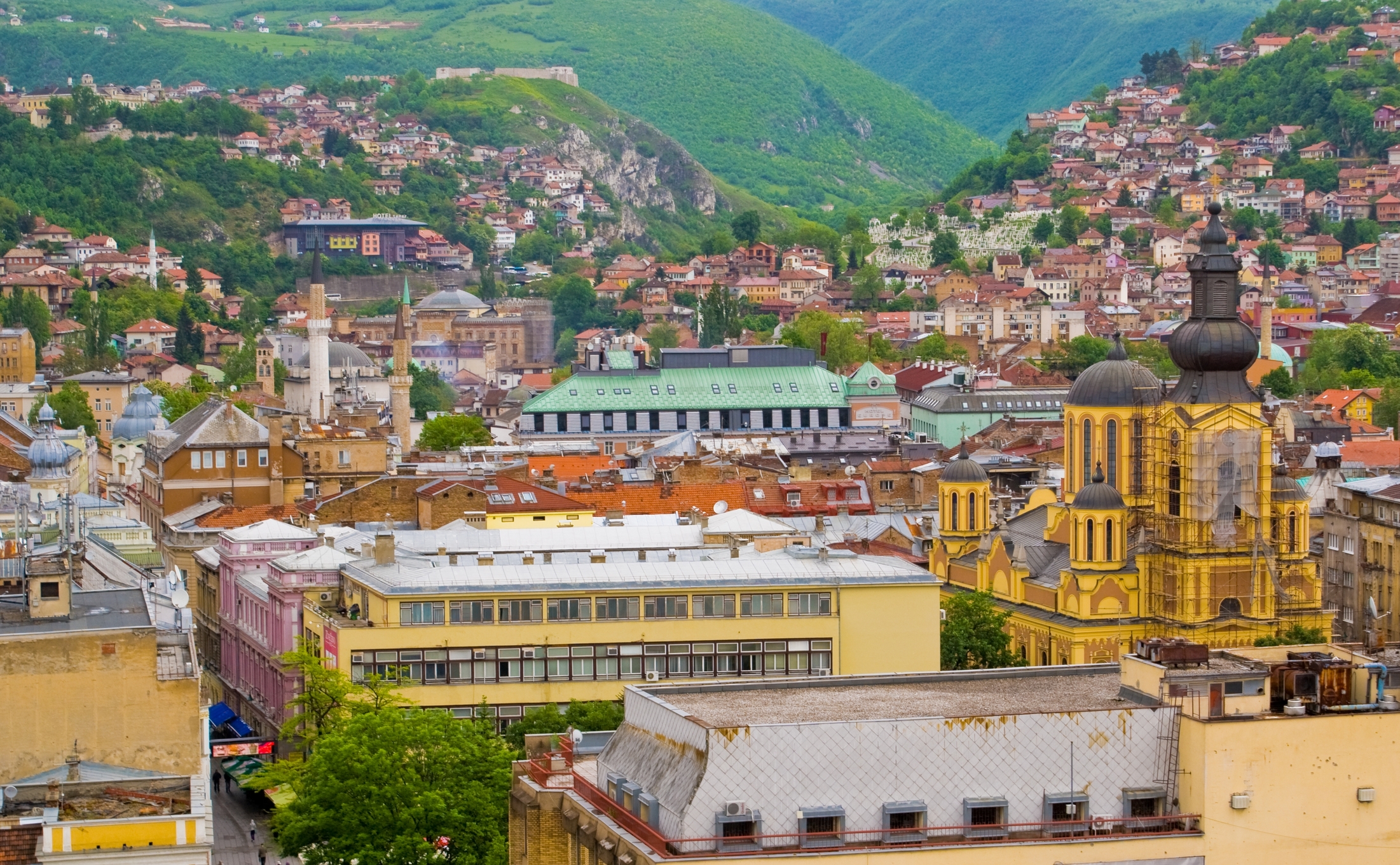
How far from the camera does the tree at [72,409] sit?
140 meters

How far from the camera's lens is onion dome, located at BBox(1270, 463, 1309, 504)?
6869 cm

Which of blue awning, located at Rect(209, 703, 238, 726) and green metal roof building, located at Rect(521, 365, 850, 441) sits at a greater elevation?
green metal roof building, located at Rect(521, 365, 850, 441)

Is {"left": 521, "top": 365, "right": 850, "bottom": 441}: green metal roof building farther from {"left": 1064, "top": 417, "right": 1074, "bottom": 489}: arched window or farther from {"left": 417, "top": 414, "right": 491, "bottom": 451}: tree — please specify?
{"left": 1064, "top": 417, "right": 1074, "bottom": 489}: arched window

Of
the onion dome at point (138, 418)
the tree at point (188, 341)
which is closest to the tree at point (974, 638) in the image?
the onion dome at point (138, 418)

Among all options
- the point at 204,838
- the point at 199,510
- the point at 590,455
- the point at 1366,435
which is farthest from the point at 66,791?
the point at 1366,435

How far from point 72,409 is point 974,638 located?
88.4 m

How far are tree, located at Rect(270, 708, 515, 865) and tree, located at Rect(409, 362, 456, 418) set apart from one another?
358ft

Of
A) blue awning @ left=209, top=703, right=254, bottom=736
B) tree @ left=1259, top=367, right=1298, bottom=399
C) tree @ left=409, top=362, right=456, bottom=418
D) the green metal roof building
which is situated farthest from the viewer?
tree @ left=409, top=362, right=456, bottom=418

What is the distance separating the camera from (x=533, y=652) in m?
56.8

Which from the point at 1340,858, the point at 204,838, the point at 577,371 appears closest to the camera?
the point at 1340,858

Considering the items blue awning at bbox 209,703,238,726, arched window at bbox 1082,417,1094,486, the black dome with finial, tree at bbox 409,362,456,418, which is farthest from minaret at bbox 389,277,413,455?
the black dome with finial

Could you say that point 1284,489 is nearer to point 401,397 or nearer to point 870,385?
point 870,385

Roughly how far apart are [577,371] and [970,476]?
53.4m

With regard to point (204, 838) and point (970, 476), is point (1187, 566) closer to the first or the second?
point (970, 476)
